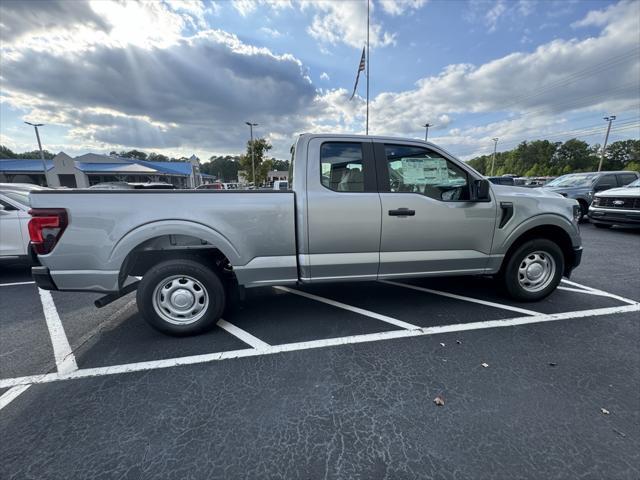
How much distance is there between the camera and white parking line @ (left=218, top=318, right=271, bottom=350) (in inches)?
118

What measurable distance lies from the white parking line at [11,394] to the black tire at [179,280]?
983mm

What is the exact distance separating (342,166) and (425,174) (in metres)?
1.01

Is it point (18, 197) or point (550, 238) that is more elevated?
point (18, 197)

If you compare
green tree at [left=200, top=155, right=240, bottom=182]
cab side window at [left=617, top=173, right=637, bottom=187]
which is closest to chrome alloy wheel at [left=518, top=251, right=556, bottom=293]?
cab side window at [left=617, top=173, right=637, bottom=187]

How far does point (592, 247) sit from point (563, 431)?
7306 millimetres

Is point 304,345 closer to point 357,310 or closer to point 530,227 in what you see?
point 357,310

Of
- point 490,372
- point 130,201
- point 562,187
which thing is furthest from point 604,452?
point 562,187

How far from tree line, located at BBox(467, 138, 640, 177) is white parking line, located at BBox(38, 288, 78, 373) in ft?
254

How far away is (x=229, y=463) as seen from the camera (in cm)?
173

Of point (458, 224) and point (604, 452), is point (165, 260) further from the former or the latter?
point (604, 452)

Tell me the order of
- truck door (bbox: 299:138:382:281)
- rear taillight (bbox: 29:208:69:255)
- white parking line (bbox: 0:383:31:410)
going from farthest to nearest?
truck door (bbox: 299:138:382:281) < rear taillight (bbox: 29:208:69:255) < white parking line (bbox: 0:383:31:410)

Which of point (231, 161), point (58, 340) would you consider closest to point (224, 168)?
point (231, 161)

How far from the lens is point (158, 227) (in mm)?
2822

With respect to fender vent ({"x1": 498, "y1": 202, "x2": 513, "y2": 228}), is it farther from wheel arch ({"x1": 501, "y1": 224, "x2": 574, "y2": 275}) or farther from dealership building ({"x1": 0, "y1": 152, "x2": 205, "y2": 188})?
dealership building ({"x1": 0, "y1": 152, "x2": 205, "y2": 188})
